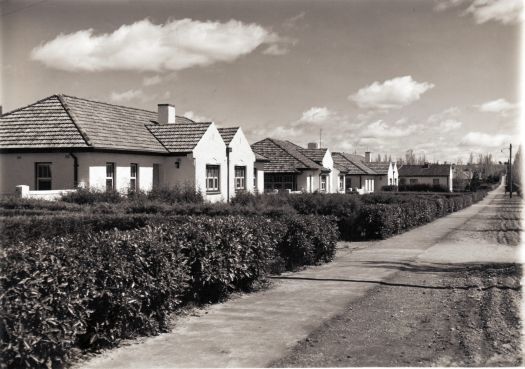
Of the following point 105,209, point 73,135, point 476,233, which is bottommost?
point 476,233

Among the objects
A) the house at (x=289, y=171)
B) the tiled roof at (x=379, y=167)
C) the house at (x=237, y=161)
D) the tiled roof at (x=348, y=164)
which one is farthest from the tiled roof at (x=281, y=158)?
the tiled roof at (x=379, y=167)

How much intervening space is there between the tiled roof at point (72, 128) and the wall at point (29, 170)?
511 millimetres

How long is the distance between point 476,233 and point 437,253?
767cm

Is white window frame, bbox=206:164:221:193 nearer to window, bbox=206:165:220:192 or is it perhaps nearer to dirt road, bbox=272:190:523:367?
window, bbox=206:165:220:192

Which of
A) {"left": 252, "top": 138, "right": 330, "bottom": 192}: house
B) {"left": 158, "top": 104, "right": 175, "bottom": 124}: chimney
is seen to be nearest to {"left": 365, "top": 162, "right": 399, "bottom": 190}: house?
{"left": 252, "top": 138, "right": 330, "bottom": 192}: house

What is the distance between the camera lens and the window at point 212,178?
29562 mm

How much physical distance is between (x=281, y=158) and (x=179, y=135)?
707 inches

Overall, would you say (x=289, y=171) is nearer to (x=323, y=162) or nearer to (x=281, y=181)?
(x=281, y=181)

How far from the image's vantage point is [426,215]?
91.8ft

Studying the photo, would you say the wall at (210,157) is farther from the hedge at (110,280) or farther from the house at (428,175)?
the house at (428,175)

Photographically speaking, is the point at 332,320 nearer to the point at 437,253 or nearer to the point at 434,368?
the point at 434,368

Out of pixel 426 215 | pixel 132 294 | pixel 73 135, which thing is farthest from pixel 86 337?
pixel 426 215

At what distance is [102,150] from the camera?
2375 centimetres

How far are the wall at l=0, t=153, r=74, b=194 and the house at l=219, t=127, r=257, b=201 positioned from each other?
9927 mm
